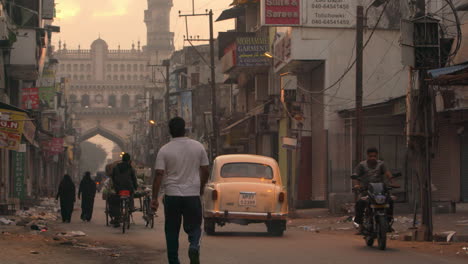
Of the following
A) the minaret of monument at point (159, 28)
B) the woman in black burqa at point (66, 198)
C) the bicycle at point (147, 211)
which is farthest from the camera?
the minaret of monument at point (159, 28)

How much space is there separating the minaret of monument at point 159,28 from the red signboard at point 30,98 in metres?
146

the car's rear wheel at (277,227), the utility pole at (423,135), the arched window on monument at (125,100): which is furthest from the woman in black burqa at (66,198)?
the arched window on monument at (125,100)

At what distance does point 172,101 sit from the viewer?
81.6 metres

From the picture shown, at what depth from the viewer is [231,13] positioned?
5053 centimetres

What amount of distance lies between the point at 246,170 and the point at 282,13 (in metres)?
15.4

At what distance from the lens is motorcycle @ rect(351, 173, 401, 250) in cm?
1298

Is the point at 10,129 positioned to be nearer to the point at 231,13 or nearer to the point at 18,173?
the point at 18,173

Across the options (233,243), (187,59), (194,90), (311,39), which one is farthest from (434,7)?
(187,59)

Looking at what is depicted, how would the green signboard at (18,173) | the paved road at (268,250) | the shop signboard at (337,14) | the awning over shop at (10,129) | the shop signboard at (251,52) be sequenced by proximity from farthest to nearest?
the shop signboard at (251,52)
the green signboard at (18,173)
the shop signboard at (337,14)
the awning over shop at (10,129)
the paved road at (268,250)

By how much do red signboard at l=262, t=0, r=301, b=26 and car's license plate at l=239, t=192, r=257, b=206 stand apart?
624 inches

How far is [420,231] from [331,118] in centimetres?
1712

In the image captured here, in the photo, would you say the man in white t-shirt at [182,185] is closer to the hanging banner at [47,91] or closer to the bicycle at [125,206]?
the bicycle at [125,206]

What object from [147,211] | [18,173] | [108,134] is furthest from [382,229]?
[108,134]

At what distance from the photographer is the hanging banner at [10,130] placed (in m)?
23.7
